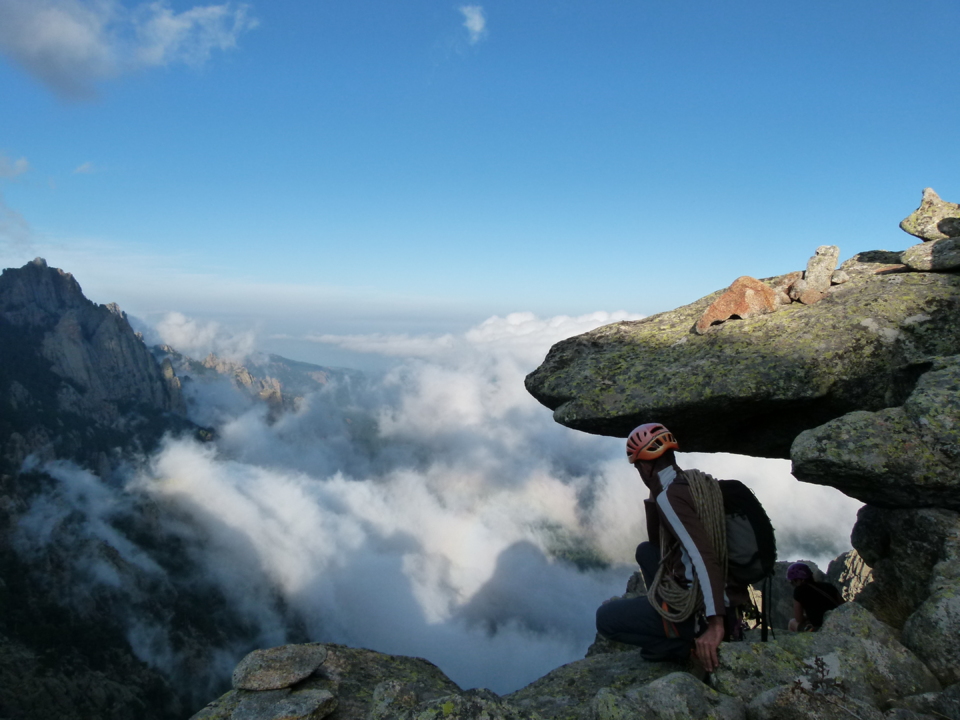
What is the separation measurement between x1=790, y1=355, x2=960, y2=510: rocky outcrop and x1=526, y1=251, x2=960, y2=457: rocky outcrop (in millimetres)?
2006

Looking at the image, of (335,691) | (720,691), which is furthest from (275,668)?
(720,691)

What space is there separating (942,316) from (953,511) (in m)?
6.02

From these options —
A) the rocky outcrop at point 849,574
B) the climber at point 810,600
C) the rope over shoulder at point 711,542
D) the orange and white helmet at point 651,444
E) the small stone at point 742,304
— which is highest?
the small stone at point 742,304

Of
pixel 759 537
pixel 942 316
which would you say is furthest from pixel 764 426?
pixel 759 537

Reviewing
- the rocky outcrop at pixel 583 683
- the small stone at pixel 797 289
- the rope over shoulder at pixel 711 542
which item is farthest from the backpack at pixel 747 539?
the small stone at pixel 797 289

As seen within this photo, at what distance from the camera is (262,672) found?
32.1 feet

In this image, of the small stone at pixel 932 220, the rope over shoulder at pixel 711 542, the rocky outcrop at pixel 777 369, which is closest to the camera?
the rope over shoulder at pixel 711 542

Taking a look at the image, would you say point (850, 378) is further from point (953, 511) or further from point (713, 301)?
point (713, 301)

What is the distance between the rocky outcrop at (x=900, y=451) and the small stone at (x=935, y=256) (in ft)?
16.7

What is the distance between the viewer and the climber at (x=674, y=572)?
313 inches

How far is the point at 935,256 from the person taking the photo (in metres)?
15.2

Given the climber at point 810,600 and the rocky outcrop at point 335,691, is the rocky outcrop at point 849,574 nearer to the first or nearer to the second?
the climber at point 810,600

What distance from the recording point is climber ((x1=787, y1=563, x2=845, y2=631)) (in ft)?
46.4

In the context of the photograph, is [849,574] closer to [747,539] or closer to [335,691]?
[747,539]
